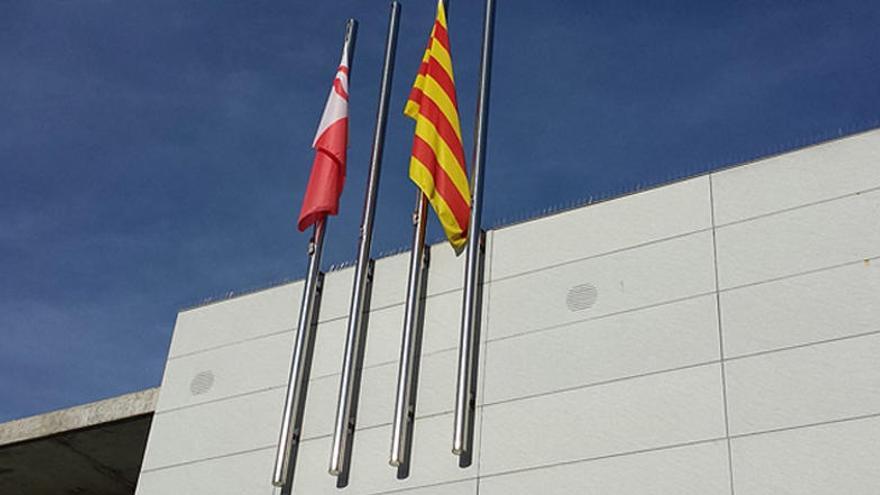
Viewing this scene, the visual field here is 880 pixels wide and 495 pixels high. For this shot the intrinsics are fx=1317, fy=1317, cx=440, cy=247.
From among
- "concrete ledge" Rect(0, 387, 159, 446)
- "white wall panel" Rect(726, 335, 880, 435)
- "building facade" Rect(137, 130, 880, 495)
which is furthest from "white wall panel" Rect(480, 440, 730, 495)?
"concrete ledge" Rect(0, 387, 159, 446)

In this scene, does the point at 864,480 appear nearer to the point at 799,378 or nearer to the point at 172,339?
the point at 799,378

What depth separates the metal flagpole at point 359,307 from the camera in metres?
15.3

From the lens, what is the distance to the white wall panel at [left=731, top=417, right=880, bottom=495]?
480 inches

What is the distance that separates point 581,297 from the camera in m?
15.1

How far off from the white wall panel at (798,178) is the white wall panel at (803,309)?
1009mm

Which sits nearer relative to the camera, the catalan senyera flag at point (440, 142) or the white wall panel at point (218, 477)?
the white wall panel at point (218, 477)

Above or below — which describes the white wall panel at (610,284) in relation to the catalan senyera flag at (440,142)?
below

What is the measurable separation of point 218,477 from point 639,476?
Result: 18.5 ft

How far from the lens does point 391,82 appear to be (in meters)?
18.0

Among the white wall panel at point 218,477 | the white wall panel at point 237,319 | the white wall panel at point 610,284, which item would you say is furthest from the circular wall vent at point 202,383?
the white wall panel at point 610,284

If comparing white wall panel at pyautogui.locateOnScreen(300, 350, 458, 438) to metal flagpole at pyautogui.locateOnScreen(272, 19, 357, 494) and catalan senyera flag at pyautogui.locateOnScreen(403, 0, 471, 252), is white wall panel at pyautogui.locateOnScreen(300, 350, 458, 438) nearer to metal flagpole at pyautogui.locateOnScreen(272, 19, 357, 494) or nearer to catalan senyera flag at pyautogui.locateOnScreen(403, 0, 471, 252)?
metal flagpole at pyautogui.locateOnScreen(272, 19, 357, 494)

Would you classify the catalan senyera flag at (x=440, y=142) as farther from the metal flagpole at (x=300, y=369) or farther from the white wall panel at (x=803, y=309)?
the white wall panel at (x=803, y=309)

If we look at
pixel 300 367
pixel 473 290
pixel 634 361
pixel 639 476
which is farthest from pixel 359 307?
pixel 639 476

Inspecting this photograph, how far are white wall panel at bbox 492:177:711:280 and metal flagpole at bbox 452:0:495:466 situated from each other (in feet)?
1.32
